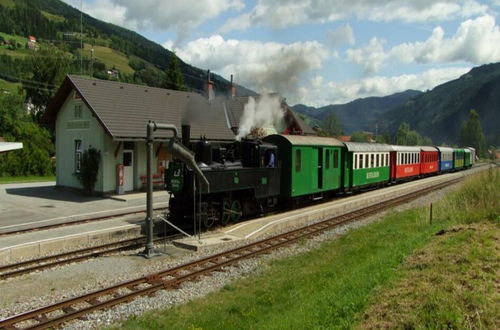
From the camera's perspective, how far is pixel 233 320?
658 cm

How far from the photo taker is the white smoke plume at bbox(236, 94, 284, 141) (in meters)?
18.0

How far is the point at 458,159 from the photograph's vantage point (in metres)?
45.4

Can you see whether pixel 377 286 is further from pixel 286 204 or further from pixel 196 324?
pixel 286 204

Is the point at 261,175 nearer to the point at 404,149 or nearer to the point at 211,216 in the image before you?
the point at 211,216

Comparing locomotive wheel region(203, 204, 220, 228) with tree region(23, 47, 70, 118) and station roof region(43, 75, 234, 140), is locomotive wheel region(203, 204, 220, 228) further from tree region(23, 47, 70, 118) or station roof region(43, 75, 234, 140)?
tree region(23, 47, 70, 118)

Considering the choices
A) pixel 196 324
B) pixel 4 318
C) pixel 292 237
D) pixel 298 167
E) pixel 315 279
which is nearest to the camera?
pixel 196 324

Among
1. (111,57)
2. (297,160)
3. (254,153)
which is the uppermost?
(111,57)

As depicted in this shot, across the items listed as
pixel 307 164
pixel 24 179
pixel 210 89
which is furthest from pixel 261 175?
pixel 24 179

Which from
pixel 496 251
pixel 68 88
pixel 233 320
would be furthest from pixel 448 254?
pixel 68 88

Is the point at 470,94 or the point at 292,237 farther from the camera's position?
the point at 470,94

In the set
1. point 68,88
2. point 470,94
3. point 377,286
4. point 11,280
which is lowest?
point 11,280

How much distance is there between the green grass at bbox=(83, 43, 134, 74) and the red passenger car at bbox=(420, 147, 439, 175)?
114 m

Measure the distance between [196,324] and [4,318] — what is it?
10.4 ft

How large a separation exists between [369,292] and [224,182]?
776cm
